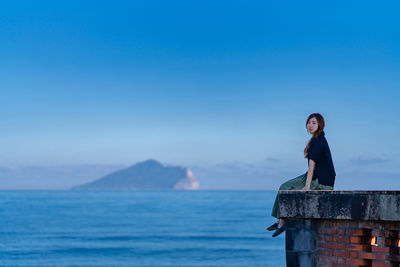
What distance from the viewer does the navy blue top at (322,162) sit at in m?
6.21

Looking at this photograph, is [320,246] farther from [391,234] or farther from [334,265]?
[391,234]

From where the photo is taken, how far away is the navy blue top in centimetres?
621

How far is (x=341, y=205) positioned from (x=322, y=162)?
1.15 metres

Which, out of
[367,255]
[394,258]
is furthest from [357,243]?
[394,258]

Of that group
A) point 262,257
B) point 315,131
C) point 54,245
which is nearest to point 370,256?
point 315,131

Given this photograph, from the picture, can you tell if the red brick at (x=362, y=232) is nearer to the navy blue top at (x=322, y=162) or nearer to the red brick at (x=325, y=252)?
the red brick at (x=325, y=252)

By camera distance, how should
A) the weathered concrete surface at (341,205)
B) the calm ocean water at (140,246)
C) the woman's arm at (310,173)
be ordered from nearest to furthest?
1. the weathered concrete surface at (341,205)
2. the woman's arm at (310,173)
3. the calm ocean water at (140,246)

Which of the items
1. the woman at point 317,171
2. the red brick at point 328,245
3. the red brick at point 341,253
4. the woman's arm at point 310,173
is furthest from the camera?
the woman at point 317,171

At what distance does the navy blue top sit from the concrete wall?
2.53 ft

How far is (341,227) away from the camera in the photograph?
526 centimetres

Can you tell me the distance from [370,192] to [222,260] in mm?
39191

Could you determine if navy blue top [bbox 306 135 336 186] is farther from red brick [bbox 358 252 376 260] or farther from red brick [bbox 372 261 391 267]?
red brick [bbox 372 261 391 267]

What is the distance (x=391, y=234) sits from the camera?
16.1ft

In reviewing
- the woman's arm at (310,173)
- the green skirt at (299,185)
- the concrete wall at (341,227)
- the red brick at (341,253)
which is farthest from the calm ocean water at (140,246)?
the red brick at (341,253)
